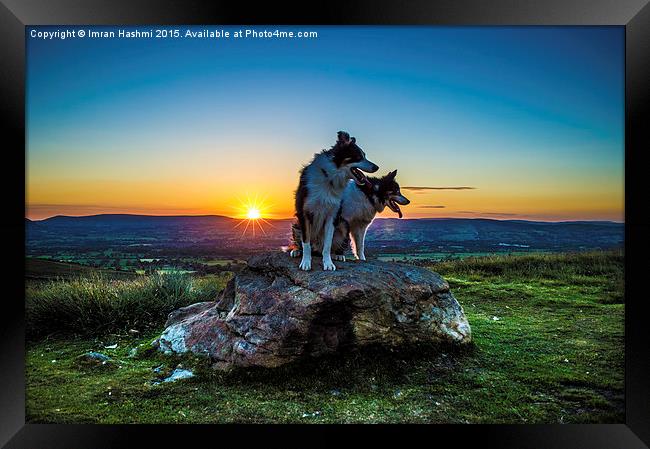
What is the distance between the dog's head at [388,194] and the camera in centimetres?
668

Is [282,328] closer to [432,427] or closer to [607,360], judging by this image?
[432,427]

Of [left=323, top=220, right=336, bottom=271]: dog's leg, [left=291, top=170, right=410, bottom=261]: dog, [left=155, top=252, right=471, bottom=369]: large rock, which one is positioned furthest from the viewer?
[left=291, top=170, right=410, bottom=261]: dog

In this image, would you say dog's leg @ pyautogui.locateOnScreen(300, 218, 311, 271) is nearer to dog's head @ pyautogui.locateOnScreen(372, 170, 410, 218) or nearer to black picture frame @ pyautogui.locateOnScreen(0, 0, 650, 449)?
dog's head @ pyautogui.locateOnScreen(372, 170, 410, 218)

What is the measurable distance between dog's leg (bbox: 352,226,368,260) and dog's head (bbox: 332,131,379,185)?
135 centimetres

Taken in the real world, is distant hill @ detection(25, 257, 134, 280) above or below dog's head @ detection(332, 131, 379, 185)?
below

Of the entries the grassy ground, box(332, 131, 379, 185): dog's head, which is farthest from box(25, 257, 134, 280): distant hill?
box(332, 131, 379, 185): dog's head

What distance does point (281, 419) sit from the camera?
4.65m

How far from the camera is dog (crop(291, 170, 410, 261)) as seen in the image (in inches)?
253

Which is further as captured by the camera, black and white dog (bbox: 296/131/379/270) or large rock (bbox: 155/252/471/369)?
black and white dog (bbox: 296/131/379/270)

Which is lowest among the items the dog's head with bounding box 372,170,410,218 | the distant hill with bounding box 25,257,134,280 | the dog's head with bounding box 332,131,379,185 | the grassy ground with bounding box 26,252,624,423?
the grassy ground with bounding box 26,252,624,423
